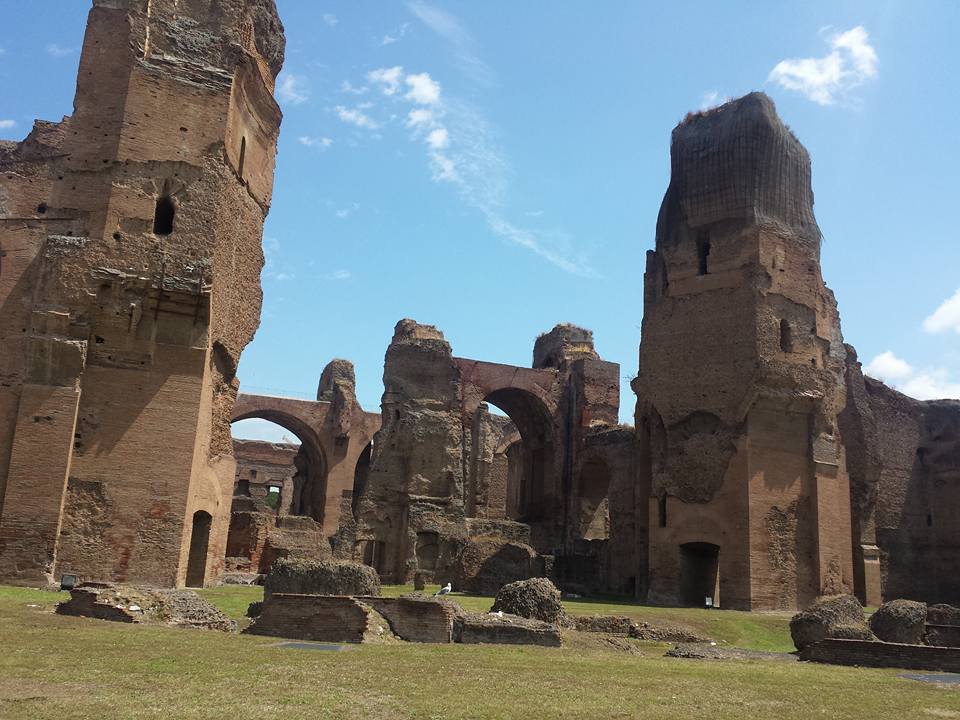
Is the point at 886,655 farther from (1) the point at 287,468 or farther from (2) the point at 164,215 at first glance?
(1) the point at 287,468

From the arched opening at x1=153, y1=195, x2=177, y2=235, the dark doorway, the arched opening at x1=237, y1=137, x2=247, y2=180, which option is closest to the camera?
the arched opening at x1=153, y1=195, x2=177, y2=235

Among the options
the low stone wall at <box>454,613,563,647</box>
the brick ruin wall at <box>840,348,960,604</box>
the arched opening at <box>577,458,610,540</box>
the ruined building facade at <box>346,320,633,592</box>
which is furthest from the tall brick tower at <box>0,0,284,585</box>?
the brick ruin wall at <box>840,348,960,604</box>

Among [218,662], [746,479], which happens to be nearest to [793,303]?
[746,479]

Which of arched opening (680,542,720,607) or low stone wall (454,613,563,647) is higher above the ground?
arched opening (680,542,720,607)

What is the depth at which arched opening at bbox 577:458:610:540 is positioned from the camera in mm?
30547

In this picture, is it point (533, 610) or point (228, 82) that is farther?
point (228, 82)

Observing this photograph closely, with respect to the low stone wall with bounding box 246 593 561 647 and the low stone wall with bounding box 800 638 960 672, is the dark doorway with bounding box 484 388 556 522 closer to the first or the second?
the low stone wall with bounding box 800 638 960 672

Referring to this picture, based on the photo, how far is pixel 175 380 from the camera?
15672mm

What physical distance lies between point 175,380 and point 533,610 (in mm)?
7481

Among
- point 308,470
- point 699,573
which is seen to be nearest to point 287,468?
point 308,470

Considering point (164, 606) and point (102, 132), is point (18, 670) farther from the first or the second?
point (102, 132)

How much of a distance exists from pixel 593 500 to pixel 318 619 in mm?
21690

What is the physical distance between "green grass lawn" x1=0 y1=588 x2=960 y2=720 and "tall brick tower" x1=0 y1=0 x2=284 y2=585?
4.70 meters

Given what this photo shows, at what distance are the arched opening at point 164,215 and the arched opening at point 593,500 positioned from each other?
1798 centimetres
